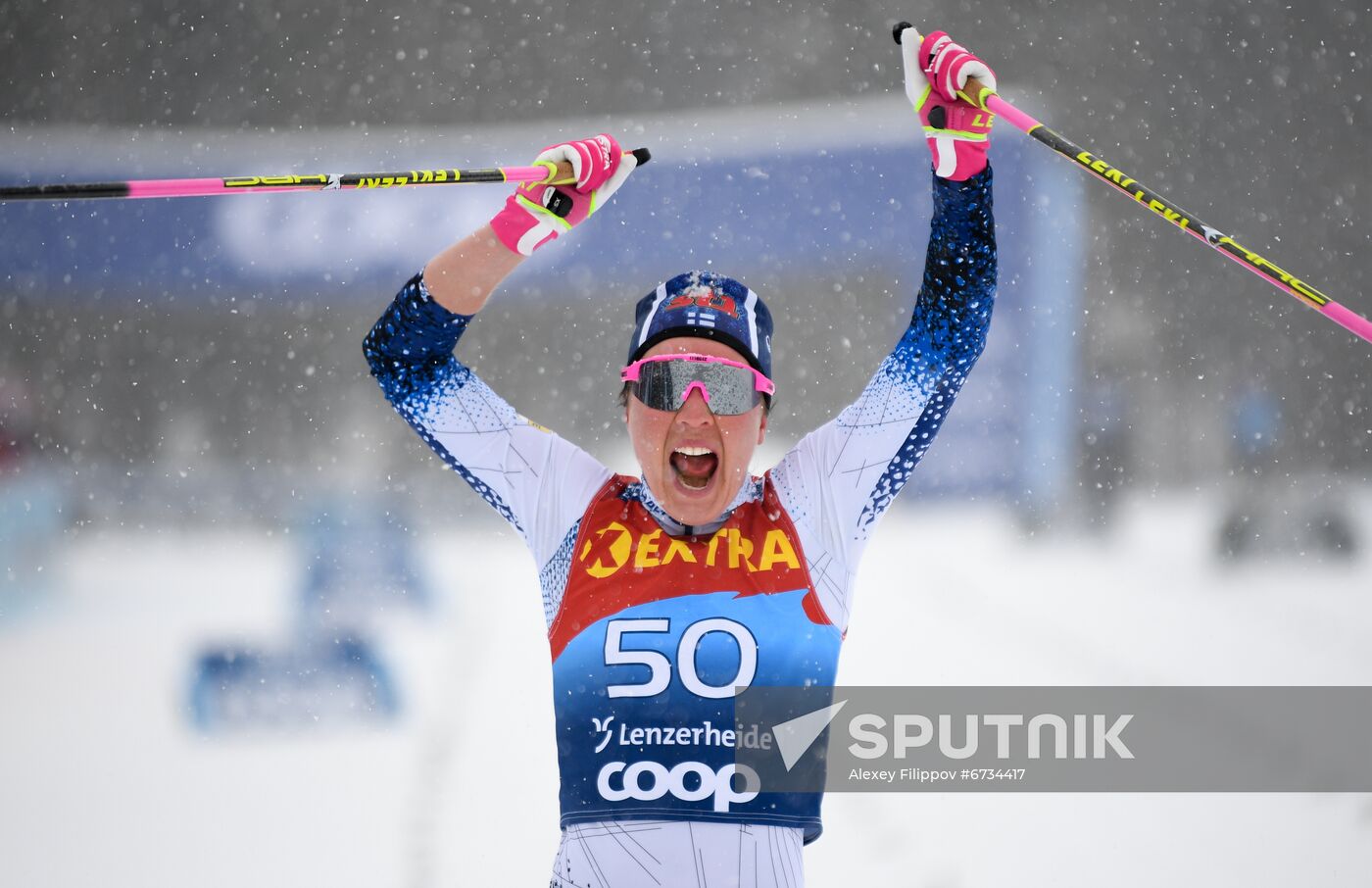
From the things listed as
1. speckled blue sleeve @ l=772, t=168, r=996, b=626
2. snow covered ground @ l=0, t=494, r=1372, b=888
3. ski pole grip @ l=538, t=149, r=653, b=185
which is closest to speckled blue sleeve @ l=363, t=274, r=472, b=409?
ski pole grip @ l=538, t=149, r=653, b=185

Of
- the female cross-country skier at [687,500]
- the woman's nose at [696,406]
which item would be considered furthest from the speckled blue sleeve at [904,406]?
the woman's nose at [696,406]

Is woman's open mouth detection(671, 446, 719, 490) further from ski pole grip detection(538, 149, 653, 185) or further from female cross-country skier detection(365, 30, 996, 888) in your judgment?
ski pole grip detection(538, 149, 653, 185)

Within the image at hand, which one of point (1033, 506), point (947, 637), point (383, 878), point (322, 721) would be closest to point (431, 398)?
point (383, 878)

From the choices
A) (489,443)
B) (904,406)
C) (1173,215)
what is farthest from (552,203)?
(1173,215)

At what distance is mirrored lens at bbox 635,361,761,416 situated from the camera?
5.92 ft

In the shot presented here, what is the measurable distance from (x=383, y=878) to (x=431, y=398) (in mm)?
2426

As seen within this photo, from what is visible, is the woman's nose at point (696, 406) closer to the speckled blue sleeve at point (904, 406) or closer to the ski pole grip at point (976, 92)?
the speckled blue sleeve at point (904, 406)

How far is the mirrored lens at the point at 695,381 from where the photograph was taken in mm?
1805

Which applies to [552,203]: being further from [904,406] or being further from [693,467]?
[904,406]

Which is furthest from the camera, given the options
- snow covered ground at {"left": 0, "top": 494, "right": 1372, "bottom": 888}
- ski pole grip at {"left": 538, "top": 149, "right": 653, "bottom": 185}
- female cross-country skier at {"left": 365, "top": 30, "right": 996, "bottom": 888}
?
snow covered ground at {"left": 0, "top": 494, "right": 1372, "bottom": 888}

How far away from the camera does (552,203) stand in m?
1.88

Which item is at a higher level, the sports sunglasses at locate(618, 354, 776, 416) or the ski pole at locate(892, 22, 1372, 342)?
the ski pole at locate(892, 22, 1372, 342)

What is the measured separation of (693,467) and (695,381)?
0.14 meters

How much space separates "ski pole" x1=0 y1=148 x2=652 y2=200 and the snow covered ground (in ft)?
8.26
